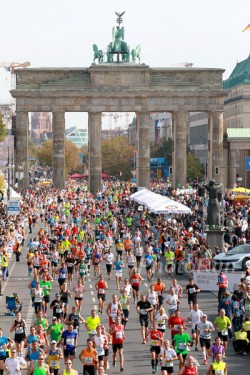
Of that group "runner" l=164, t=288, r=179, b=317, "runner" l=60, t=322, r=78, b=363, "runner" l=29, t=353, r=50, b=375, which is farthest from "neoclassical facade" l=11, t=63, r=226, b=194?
"runner" l=29, t=353, r=50, b=375

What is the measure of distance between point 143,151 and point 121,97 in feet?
19.6

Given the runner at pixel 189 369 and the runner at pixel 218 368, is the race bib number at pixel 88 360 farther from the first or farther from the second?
the runner at pixel 218 368

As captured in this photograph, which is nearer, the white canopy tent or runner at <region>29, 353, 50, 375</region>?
runner at <region>29, 353, 50, 375</region>

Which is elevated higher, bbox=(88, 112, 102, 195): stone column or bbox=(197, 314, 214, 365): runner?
bbox=(88, 112, 102, 195): stone column

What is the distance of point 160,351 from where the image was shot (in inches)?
1095

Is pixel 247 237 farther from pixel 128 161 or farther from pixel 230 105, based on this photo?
pixel 128 161

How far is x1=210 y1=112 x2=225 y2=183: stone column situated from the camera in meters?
114

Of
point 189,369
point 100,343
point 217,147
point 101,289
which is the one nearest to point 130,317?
point 101,289

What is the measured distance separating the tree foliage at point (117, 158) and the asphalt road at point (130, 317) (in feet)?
385

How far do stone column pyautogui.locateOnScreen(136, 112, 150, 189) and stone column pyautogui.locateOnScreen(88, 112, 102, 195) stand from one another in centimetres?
401

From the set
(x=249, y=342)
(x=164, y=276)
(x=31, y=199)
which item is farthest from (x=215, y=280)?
(x=31, y=199)

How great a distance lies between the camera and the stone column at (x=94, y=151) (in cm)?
11612

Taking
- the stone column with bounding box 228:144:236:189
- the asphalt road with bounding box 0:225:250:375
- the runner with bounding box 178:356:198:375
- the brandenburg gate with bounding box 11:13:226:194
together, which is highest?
the brandenburg gate with bounding box 11:13:226:194

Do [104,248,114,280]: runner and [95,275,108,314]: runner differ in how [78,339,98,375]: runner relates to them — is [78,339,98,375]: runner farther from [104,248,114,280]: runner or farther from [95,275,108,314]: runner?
[104,248,114,280]: runner
